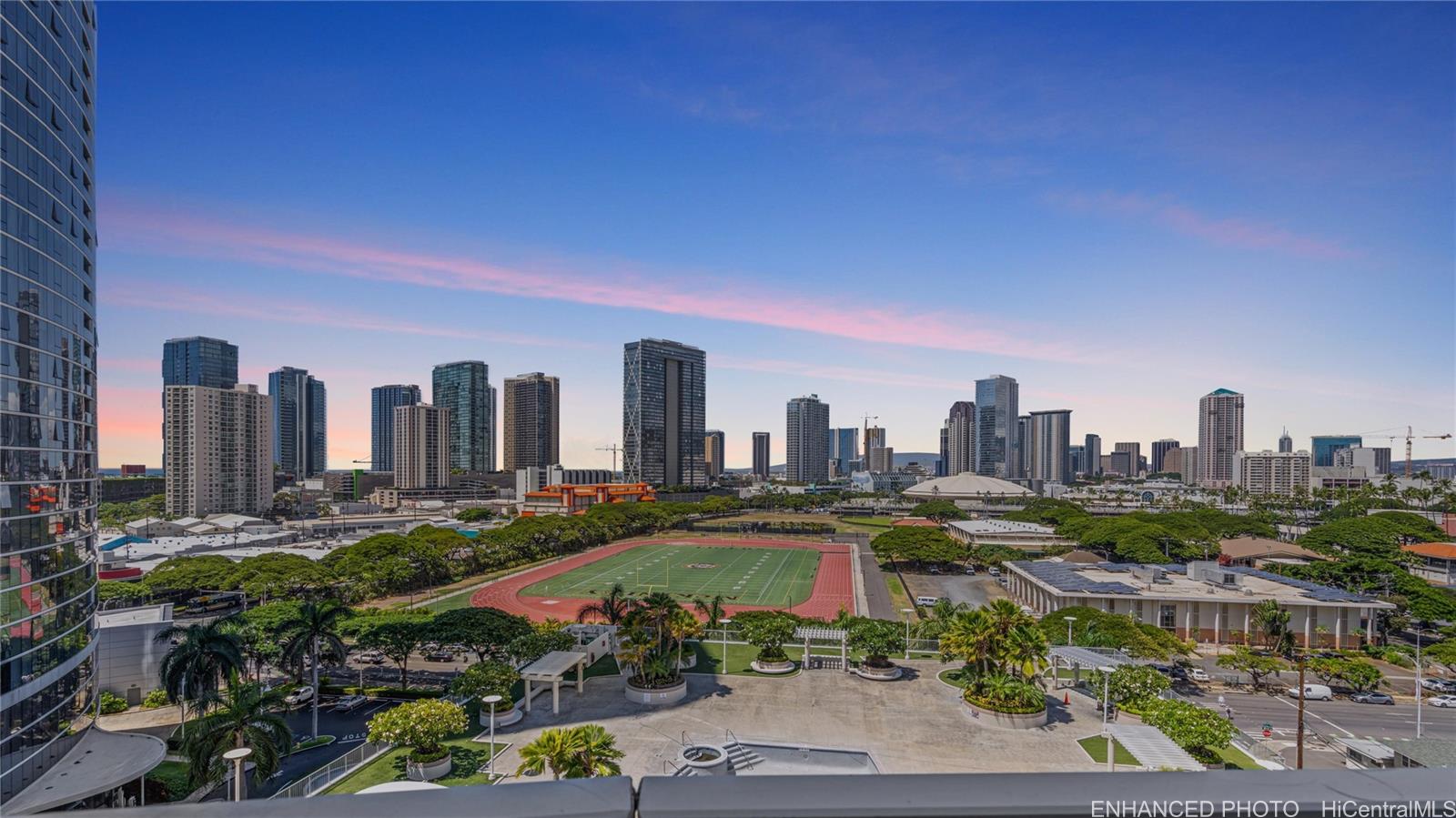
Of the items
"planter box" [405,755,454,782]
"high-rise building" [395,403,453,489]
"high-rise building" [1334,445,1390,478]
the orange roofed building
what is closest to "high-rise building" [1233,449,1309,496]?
"high-rise building" [1334,445,1390,478]

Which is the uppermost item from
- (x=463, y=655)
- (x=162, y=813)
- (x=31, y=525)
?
(x=162, y=813)

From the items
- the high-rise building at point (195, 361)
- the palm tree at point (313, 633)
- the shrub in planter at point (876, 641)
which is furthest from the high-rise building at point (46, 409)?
the high-rise building at point (195, 361)

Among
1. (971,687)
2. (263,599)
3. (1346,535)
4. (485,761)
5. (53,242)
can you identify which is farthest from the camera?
(1346,535)

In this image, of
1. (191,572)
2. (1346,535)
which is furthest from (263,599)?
(1346,535)

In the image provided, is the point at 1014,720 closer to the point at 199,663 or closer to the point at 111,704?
the point at 199,663

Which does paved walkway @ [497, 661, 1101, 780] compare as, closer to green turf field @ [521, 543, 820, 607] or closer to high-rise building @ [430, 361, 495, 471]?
green turf field @ [521, 543, 820, 607]

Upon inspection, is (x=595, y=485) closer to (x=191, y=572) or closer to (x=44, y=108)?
(x=191, y=572)
